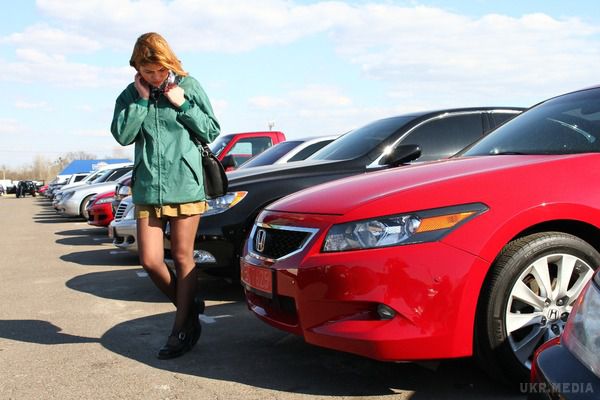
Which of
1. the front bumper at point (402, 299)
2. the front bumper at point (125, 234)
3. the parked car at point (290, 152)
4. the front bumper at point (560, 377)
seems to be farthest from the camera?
the parked car at point (290, 152)

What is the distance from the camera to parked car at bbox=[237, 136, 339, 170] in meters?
8.27

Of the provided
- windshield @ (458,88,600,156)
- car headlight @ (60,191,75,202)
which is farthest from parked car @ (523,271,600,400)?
car headlight @ (60,191,75,202)

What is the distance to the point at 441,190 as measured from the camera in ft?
9.75

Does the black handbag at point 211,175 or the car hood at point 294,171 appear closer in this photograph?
the black handbag at point 211,175

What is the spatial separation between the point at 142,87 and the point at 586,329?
2.84m

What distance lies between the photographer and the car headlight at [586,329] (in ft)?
5.45

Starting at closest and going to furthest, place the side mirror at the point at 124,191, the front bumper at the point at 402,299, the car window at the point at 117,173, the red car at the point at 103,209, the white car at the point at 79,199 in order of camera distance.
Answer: the front bumper at the point at 402,299
the side mirror at the point at 124,191
the red car at the point at 103,209
the white car at the point at 79,199
the car window at the point at 117,173

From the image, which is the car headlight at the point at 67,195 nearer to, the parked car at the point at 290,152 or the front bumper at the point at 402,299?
the parked car at the point at 290,152

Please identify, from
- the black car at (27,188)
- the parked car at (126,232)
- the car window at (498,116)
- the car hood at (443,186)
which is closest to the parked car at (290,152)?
the parked car at (126,232)

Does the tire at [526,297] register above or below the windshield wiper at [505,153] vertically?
below

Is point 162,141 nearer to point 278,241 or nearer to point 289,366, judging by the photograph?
point 278,241

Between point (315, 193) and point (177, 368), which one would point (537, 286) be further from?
point (177, 368)

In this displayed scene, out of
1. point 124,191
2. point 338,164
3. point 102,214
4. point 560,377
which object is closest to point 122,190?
point 124,191

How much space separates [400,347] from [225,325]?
2092mm
